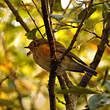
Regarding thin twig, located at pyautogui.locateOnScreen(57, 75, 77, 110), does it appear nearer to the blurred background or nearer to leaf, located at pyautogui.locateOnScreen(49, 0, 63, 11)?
the blurred background

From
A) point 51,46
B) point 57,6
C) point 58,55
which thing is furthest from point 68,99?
point 57,6

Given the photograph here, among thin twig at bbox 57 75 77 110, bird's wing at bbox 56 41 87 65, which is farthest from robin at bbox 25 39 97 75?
thin twig at bbox 57 75 77 110

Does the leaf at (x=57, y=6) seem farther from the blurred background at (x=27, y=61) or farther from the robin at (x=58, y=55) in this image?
the robin at (x=58, y=55)

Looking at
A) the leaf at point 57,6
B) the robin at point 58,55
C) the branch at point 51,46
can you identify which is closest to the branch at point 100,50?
the robin at point 58,55

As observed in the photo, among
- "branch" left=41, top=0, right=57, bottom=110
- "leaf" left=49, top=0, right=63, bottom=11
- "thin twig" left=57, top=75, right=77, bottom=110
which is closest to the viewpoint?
"branch" left=41, top=0, right=57, bottom=110

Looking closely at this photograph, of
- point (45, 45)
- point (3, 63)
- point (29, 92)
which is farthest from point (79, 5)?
point (29, 92)

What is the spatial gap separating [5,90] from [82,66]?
7.65 ft

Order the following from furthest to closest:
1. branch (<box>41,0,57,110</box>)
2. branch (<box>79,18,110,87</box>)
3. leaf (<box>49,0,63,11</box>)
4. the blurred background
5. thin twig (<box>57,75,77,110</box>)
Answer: leaf (<box>49,0,63,11</box>) → the blurred background → thin twig (<box>57,75,77,110</box>) → branch (<box>79,18,110,87</box>) → branch (<box>41,0,57,110</box>)

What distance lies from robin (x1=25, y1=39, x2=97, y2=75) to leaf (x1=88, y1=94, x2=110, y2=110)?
523 mm

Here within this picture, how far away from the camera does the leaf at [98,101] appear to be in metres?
2.01

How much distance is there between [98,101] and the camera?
2207 mm

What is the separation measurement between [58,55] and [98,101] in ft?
2.58

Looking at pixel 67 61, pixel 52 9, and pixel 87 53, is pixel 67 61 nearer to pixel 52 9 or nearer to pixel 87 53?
pixel 87 53

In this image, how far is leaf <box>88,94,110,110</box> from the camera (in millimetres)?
2006
